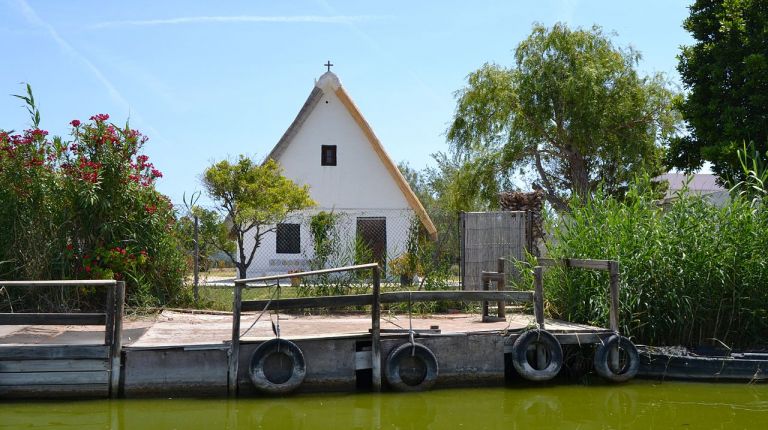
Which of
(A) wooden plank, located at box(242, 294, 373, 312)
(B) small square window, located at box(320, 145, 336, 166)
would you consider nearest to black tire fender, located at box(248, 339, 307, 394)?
(A) wooden plank, located at box(242, 294, 373, 312)

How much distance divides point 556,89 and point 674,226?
48.1 ft

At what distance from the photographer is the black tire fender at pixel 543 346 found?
8938 mm

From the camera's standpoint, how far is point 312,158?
73.0 ft

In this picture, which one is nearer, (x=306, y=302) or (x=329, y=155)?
(x=306, y=302)

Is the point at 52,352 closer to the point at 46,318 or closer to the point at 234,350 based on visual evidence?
the point at 46,318

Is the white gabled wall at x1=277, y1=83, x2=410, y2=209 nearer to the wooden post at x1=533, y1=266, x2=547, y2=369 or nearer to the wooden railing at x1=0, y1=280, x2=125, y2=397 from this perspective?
the wooden post at x1=533, y1=266, x2=547, y2=369

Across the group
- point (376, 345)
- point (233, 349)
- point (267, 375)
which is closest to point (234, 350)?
point (233, 349)

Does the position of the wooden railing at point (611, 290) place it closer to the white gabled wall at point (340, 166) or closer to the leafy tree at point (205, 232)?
the leafy tree at point (205, 232)

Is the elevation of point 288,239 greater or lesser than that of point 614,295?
greater

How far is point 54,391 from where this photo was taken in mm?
8156

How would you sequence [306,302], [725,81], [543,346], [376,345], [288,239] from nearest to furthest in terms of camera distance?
[306,302], [376,345], [543,346], [725,81], [288,239]

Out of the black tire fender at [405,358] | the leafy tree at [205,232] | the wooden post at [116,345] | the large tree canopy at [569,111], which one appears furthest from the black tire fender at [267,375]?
the large tree canopy at [569,111]

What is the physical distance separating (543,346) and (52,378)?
5457 mm

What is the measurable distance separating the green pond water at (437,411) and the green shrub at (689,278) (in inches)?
44.2
